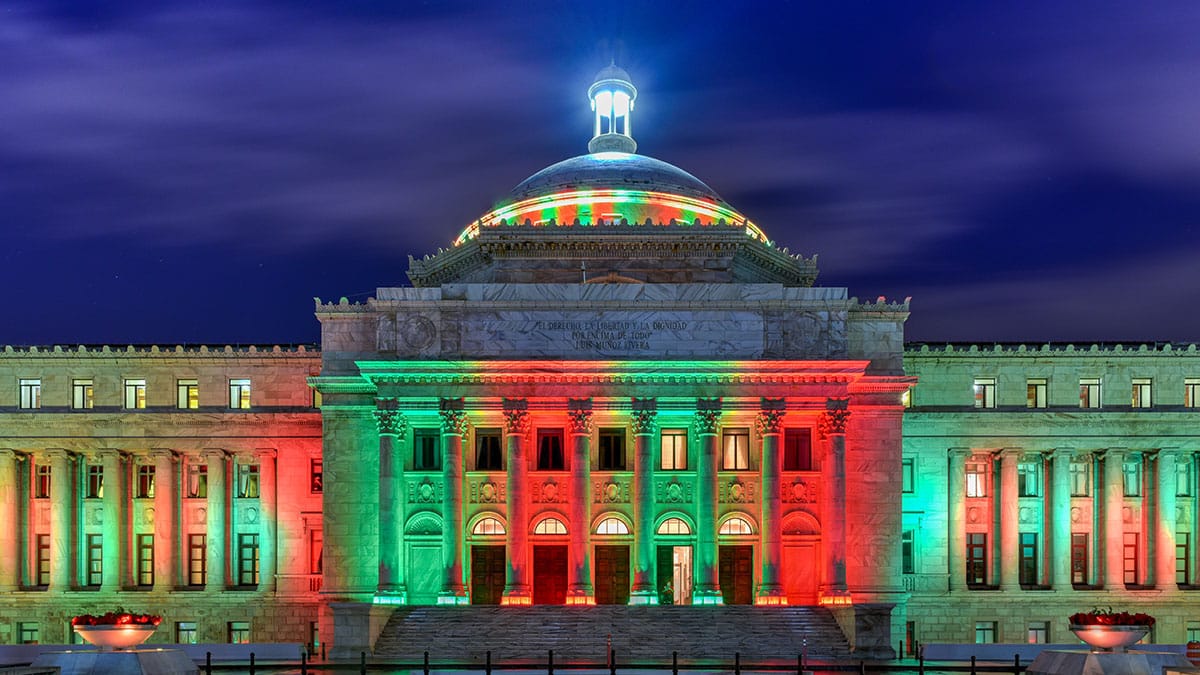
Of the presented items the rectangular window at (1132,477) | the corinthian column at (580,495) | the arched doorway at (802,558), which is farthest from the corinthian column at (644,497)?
the rectangular window at (1132,477)

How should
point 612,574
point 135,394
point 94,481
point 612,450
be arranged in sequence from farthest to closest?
point 135,394 < point 94,481 < point 612,450 < point 612,574

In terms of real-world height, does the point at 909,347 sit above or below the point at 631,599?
above

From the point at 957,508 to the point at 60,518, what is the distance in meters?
49.8

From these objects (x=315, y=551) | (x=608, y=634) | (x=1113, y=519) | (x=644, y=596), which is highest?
(x=1113, y=519)

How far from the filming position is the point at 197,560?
73312 millimetres

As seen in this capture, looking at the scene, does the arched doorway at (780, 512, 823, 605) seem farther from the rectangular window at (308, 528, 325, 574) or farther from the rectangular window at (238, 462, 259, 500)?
the rectangular window at (238, 462, 259, 500)

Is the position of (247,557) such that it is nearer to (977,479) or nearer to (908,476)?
(908,476)

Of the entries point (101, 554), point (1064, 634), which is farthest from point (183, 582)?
point (1064, 634)

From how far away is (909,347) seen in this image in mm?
75062

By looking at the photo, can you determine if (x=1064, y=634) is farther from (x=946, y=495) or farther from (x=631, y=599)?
(x=631, y=599)

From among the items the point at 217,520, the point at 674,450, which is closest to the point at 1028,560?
the point at 674,450

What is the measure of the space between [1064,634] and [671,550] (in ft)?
74.5

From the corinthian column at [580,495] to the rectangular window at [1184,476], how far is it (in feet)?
111

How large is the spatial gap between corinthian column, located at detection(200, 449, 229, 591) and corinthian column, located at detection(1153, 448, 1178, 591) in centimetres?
5131
